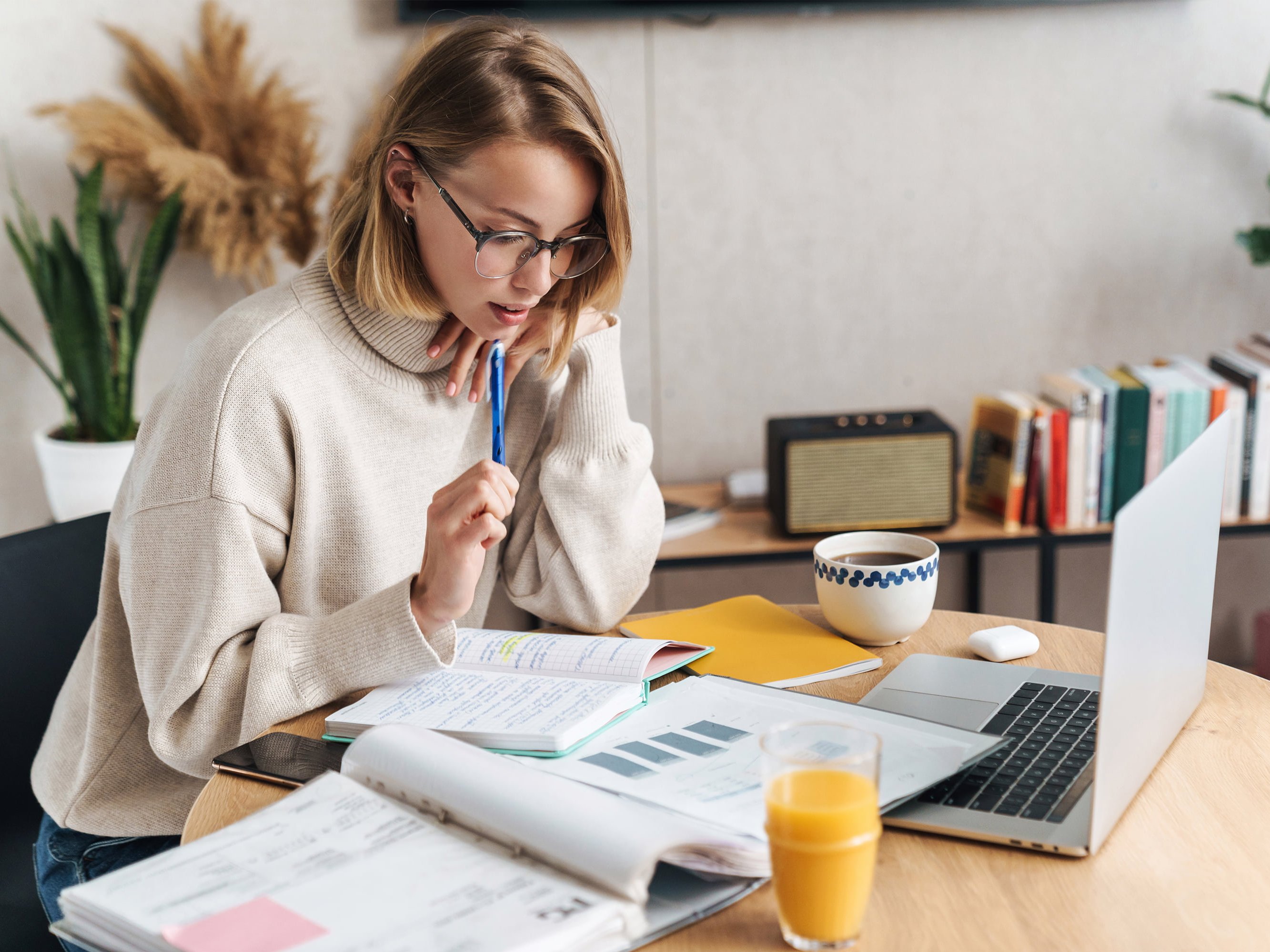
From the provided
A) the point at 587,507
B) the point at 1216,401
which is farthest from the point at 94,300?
the point at 1216,401

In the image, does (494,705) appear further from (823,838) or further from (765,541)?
(765,541)

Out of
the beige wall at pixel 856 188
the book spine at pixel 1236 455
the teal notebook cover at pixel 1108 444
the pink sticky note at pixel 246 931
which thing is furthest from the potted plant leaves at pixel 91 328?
the book spine at pixel 1236 455

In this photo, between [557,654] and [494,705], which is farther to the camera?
[557,654]

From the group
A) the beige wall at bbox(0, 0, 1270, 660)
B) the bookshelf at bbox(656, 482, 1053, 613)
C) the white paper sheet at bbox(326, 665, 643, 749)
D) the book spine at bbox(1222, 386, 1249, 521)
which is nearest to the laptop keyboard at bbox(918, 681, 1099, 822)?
the white paper sheet at bbox(326, 665, 643, 749)

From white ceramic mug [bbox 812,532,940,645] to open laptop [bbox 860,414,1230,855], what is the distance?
0.07 metres

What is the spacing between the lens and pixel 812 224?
227 centimetres

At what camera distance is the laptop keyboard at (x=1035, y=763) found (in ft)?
2.39

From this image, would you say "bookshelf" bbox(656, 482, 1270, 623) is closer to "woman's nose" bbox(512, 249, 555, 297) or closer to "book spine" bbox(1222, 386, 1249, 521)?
"book spine" bbox(1222, 386, 1249, 521)

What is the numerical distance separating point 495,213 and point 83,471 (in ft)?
4.35

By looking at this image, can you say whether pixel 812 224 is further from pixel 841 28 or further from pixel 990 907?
pixel 990 907

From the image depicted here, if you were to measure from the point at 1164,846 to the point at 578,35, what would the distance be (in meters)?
1.88

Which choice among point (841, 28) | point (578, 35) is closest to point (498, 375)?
point (578, 35)

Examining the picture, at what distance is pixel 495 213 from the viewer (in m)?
1.07

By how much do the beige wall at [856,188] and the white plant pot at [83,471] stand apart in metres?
0.26
